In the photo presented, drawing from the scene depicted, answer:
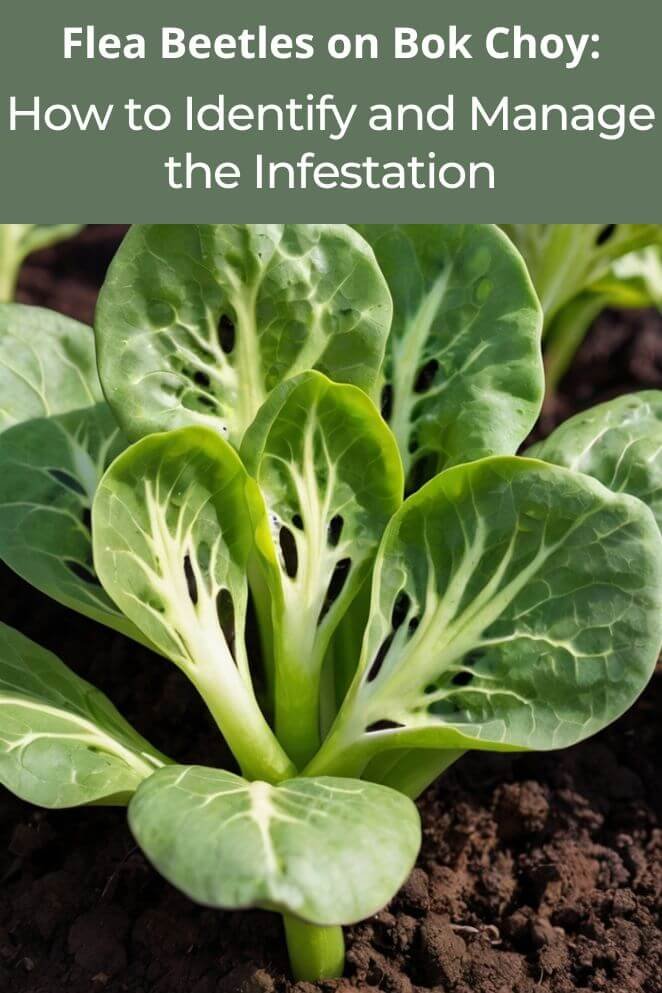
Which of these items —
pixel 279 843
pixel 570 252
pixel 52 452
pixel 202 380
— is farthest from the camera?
pixel 570 252

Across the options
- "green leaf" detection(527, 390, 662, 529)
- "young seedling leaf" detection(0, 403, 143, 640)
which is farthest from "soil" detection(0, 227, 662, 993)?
"green leaf" detection(527, 390, 662, 529)

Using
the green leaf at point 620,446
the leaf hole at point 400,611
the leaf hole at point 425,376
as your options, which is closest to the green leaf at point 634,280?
the green leaf at point 620,446

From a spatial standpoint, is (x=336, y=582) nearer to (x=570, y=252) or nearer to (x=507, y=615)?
(x=507, y=615)

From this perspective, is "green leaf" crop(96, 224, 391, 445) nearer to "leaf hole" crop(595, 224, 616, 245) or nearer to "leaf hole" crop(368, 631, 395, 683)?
"leaf hole" crop(368, 631, 395, 683)

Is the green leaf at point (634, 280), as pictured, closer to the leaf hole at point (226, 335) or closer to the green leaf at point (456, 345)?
the green leaf at point (456, 345)

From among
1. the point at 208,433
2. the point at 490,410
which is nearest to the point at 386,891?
the point at 208,433

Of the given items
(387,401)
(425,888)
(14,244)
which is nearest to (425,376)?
(387,401)
